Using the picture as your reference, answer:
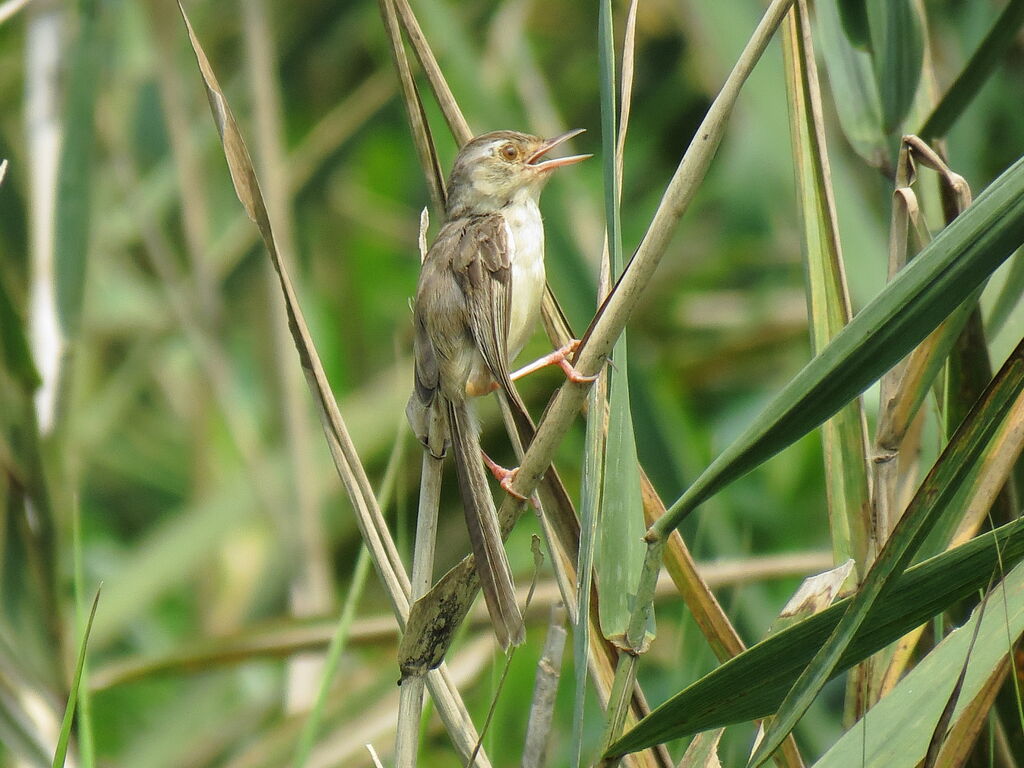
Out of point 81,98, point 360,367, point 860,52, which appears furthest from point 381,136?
point 860,52

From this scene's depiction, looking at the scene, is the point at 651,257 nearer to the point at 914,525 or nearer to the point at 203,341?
the point at 914,525

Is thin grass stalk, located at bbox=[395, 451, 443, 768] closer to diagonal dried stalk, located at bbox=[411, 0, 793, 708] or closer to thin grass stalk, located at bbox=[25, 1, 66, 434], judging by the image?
diagonal dried stalk, located at bbox=[411, 0, 793, 708]

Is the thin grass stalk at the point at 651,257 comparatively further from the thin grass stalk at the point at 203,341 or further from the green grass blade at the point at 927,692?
the thin grass stalk at the point at 203,341

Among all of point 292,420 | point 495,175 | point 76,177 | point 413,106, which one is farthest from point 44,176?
point 413,106

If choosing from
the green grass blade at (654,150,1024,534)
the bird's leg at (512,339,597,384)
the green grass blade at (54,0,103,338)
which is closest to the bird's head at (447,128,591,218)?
the bird's leg at (512,339,597,384)

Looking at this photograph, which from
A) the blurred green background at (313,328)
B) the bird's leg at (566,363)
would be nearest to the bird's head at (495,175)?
the blurred green background at (313,328)
